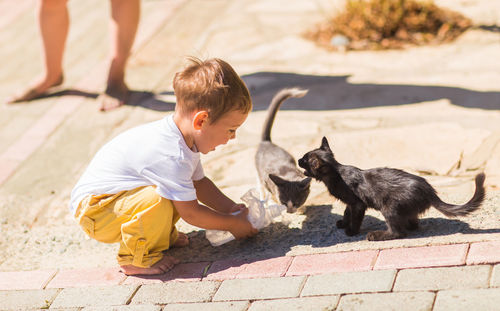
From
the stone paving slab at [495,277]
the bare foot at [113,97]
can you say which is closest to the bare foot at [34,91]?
the bare foot at [113,97]

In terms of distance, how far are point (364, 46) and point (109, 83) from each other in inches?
100.0

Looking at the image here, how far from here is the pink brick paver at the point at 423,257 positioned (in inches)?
115

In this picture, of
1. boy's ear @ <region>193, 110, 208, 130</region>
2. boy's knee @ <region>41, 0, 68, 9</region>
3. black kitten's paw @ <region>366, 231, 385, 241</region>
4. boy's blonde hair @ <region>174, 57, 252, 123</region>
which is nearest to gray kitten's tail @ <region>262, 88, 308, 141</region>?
boy's blonde hair @ <region>174, 57, 252, 123</region>

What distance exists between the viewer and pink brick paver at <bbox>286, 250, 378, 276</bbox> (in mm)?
3062

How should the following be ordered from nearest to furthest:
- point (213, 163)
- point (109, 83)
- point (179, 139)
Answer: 1. point (179, 139)
2. point (213, 163)
3. point (109, 83)

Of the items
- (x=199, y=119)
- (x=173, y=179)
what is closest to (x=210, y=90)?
(x=199, y=119)

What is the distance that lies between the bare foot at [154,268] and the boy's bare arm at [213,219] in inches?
11.1

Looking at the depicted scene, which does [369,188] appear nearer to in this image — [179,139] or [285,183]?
[285,183]

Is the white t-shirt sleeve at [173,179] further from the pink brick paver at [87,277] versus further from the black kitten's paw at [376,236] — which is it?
the black kitten's paw at [376,236]

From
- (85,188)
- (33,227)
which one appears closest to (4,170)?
(33,227)

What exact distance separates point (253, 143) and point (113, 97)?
1.78 m

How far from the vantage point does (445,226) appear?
3277 millimetres

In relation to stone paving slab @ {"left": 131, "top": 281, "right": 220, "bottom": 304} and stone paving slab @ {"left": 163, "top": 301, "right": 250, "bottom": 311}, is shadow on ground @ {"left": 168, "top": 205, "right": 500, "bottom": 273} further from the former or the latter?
stone paving slab @ {"left": 163, "top": 301, "right": 250, "bottom": 311}

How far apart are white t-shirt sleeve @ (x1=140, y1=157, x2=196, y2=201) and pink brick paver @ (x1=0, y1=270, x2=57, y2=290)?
906mm
